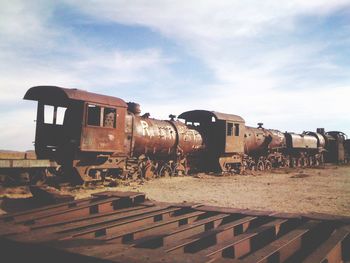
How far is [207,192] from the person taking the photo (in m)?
11.8

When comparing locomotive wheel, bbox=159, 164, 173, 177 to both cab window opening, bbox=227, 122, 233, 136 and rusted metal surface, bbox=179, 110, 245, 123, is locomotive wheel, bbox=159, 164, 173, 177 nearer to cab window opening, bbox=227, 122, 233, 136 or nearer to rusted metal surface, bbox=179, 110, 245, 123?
rusted metal surface, bbox=179, 110, 245, 123

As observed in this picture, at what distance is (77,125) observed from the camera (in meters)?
12.3

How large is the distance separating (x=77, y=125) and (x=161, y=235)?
9.57m

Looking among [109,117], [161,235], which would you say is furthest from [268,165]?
[161,235]

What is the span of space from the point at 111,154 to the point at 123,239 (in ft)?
33.2

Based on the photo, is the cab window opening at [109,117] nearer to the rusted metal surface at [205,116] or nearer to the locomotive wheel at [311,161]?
the rusted metal surface at [205,116]

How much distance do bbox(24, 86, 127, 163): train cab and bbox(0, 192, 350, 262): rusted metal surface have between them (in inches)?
283

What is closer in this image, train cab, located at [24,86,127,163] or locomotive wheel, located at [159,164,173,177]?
train cab, located at [24,86,127,163]

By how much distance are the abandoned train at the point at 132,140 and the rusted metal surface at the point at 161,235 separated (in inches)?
291

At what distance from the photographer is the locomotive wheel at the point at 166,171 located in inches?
687

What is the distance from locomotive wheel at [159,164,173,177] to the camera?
687 inches

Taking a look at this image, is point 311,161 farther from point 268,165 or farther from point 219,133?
point 219,133

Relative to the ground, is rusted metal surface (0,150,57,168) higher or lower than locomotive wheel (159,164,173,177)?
higher

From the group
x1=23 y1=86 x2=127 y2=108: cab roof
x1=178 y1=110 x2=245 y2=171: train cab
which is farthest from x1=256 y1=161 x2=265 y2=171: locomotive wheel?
x1=23 y1=86 x2=127 y2=108: cab roof
